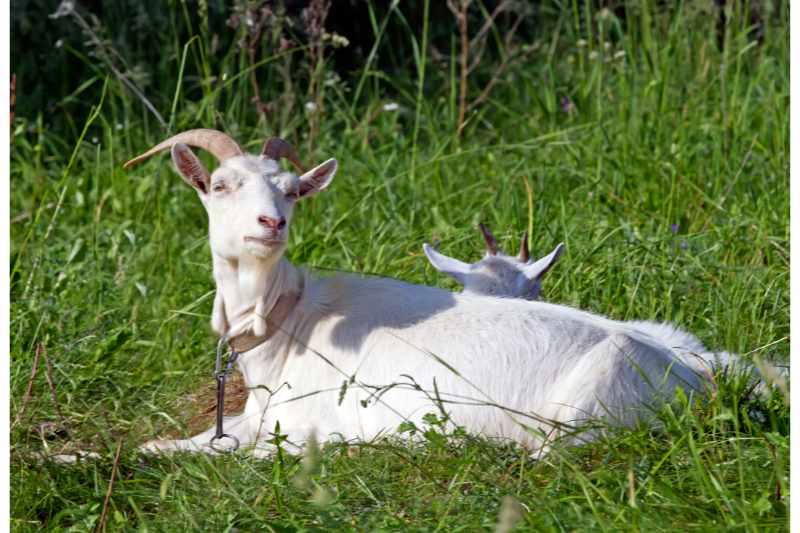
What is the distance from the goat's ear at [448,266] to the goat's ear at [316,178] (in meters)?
0.80

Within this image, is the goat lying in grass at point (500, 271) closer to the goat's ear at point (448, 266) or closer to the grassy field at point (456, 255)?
the goat's ear at point (448, 266)

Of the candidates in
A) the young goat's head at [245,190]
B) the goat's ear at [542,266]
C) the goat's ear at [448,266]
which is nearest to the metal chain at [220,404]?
the young goat's head at [245,190]

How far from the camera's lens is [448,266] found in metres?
5.50

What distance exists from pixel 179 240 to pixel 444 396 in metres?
2.38

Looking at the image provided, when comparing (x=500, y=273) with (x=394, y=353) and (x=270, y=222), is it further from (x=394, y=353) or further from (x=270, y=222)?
(x=270, y=222)

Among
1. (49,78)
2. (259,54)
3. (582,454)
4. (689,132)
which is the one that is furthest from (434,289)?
(49,78)

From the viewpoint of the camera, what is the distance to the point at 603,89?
25.2 feet

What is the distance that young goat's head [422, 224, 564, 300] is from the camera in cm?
A: 539

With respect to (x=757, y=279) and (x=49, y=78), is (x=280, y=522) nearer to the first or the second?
(x=757, y=279)

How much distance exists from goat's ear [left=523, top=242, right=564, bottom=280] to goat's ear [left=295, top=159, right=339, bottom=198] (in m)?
1.01

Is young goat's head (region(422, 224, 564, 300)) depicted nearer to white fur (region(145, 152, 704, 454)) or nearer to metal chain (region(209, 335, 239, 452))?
white fur (region(145, 152, 704, 454))

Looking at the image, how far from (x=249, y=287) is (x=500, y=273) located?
1.15 metres

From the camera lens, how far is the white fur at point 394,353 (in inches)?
173

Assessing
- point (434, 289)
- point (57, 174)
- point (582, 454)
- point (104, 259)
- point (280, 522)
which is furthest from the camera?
point (57, 174)
